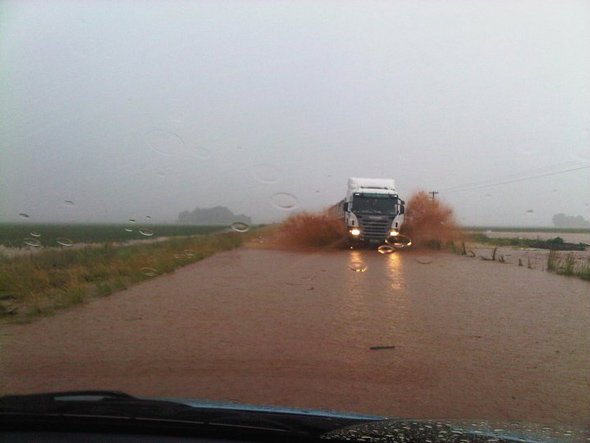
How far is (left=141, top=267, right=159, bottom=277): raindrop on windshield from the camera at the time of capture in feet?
64.0

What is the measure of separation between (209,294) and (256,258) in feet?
39.2

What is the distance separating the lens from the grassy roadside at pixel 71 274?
13.8 meters

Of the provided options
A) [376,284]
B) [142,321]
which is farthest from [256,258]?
[142,321]

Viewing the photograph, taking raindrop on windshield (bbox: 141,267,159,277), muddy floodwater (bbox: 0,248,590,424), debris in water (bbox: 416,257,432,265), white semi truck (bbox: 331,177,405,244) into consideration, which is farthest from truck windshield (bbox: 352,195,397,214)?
muddy floodwater (bbox: 0,248,590,424)

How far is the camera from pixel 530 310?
41.0 ft

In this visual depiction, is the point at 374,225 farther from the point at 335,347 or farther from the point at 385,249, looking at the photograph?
the point at 335,347

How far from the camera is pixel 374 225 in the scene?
3022 centimetres

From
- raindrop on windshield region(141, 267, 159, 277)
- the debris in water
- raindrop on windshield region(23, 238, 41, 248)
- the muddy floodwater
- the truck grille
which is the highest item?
the truck grille

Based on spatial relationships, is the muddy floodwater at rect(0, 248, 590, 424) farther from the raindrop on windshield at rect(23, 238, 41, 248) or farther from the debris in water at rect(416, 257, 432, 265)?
the debris in water at rect(416, 257, 432, 265)

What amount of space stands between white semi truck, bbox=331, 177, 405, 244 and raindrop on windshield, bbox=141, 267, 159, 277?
12.6 metres

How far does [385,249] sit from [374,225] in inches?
72.2

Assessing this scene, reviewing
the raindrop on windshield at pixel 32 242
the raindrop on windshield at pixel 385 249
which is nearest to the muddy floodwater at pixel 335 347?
the raindrop on windshield at pixel 32 242

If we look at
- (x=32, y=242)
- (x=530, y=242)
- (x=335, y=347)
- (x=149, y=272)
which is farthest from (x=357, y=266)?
(x=335, y=347)

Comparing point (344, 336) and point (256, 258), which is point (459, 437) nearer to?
point (344, 336)
